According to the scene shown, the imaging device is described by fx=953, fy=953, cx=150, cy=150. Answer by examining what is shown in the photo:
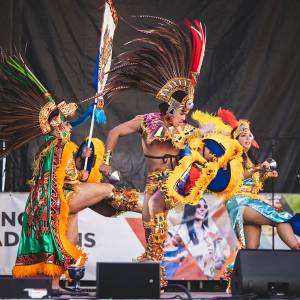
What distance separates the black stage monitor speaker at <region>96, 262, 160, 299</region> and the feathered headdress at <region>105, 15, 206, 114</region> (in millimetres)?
2773

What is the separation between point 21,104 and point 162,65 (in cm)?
143

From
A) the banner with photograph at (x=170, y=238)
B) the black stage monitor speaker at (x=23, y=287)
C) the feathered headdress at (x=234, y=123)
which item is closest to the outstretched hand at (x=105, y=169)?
the banner with photograph at (x=170, y=238)

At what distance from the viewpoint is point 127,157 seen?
10438 millimetres

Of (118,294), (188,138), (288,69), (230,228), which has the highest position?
(288,69)

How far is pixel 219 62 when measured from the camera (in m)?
10.4

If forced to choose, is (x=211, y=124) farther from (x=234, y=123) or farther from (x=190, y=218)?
(x=190, y=218)

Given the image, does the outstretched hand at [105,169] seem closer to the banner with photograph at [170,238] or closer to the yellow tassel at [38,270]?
the yellow tassel at [38,270]

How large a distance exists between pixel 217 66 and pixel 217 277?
2.29 meters

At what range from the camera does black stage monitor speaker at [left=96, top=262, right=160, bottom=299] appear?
6.55 m

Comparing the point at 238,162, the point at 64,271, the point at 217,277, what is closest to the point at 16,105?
the point at 64,271

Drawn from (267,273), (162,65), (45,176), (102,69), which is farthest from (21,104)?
(267,273)

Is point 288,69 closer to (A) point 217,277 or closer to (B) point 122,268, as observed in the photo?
(A) point 217,277

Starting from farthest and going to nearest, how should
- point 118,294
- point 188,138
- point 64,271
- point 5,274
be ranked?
point 5,274 < point 188,138 < point 64,271 < point 118,294

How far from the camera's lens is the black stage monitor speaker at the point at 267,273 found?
6754 millimetres
